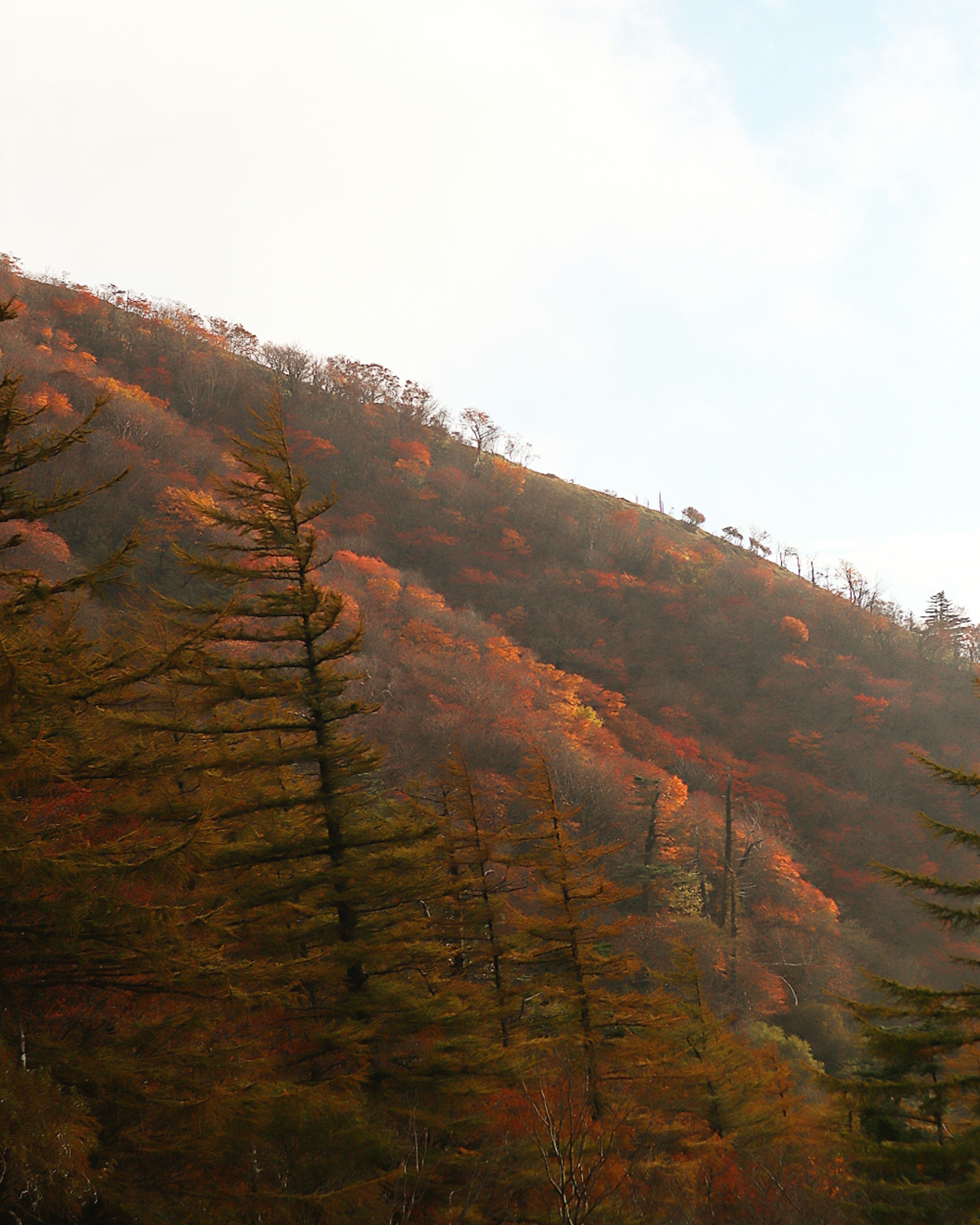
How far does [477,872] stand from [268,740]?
5.19 metres

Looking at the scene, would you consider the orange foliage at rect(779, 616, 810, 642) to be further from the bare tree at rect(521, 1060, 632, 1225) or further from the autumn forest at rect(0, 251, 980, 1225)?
the bare tree at rect(521, 1060, 632, 1225)

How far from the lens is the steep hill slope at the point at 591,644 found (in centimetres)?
3133

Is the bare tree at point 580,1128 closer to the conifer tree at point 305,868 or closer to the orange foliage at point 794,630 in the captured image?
the conifer tree at point 305,868

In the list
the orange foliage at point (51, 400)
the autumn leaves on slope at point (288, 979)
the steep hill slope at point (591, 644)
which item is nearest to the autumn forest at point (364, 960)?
the autumn leaves on slope at point (288, 979)

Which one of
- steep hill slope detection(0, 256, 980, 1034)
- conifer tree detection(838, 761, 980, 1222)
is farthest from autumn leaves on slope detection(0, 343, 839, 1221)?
steep hill slope detection(0, 256, 980, 1034)

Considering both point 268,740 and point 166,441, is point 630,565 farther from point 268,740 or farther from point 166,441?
point 268,740

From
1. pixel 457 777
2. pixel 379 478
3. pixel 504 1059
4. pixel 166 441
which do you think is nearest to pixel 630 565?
pixel 379 478

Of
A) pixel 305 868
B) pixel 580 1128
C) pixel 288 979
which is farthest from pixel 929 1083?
pixel 305 868

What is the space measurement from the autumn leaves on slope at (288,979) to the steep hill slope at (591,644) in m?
13.7

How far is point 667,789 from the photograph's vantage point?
3256cm

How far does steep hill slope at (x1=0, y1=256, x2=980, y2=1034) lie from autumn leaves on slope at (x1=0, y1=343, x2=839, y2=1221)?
44.9 ft

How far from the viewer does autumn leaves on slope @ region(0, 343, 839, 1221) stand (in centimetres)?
497

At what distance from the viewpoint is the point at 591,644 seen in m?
55.5

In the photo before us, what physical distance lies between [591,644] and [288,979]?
164 ft
